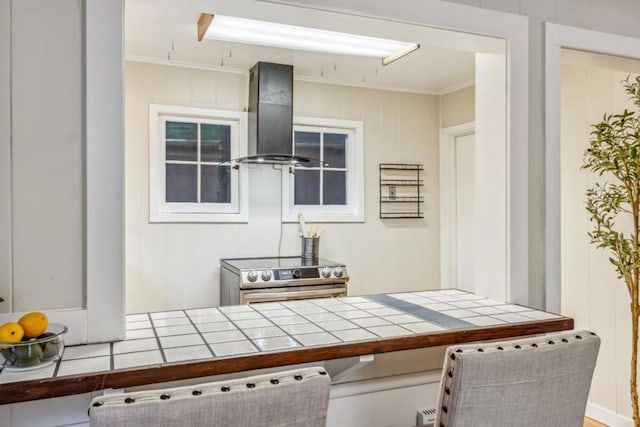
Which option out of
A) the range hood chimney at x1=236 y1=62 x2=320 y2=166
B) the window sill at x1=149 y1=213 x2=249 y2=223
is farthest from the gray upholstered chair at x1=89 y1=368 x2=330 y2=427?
the window sill at x1=149 y1=213 x2=249 y2=223

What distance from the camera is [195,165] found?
133 inches

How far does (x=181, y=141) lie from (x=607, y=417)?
10.9ft

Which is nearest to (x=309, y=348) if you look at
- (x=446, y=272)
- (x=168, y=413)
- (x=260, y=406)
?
(x=260, y=406)

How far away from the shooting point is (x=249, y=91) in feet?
11.2

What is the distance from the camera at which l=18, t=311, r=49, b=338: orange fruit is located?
1.06 metres

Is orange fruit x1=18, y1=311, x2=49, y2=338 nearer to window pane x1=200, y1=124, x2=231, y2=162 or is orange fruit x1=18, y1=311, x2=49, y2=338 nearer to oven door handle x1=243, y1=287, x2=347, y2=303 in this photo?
oven door handle x1=243, y1=287, x2=347, y2=303

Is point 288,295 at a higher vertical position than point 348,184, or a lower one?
lower

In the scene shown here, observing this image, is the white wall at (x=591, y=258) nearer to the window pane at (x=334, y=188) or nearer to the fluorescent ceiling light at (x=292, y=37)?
the fluorescent ceiling light at (x=292, y=37)

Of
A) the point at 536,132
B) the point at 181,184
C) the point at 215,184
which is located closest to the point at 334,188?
the point at 215,184

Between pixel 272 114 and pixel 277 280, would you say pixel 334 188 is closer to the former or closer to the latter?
pixel 272 114

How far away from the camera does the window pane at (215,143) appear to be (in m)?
3.39

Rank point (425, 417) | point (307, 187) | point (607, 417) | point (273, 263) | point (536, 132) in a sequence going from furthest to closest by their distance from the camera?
point (307, 187)
point (273, 263)
point (607, 417)
point (536, 132)
point (425, 417)

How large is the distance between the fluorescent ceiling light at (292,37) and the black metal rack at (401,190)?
1335 millimetres

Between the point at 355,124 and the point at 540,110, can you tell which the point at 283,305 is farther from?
the point at 355,124
